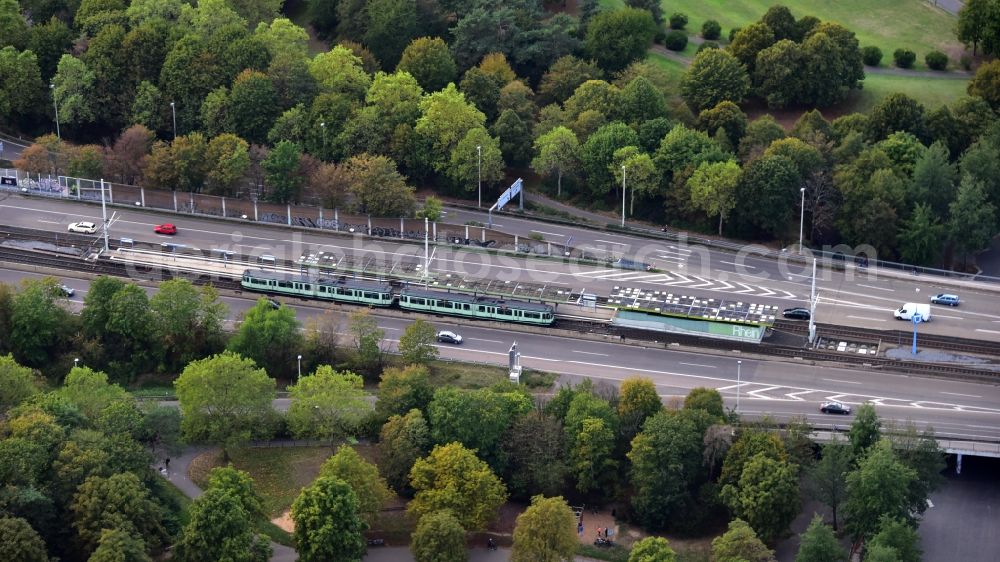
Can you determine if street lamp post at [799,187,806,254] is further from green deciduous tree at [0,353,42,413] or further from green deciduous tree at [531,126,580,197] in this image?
green deciduous tree at [0,353,42,413]

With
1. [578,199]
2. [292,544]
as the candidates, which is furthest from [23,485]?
[578,199]

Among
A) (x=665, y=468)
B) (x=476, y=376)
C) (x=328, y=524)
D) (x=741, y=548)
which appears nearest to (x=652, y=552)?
(x=741, y=548)

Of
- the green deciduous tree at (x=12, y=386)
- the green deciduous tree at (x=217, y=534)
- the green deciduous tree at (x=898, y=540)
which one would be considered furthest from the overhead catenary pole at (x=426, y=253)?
the green deciduous tree at (x=898, y=540)

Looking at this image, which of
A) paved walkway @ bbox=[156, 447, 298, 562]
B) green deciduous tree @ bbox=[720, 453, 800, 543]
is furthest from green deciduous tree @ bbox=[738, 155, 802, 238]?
paved walkway @ bbox=[156, 447, 298, 562]

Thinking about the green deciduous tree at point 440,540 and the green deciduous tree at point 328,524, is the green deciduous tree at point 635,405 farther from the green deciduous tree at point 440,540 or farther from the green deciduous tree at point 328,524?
the green deciduous tree at point 328,524

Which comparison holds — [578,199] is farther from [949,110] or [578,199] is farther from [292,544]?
[292,544]

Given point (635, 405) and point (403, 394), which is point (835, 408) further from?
point (403, 394)
